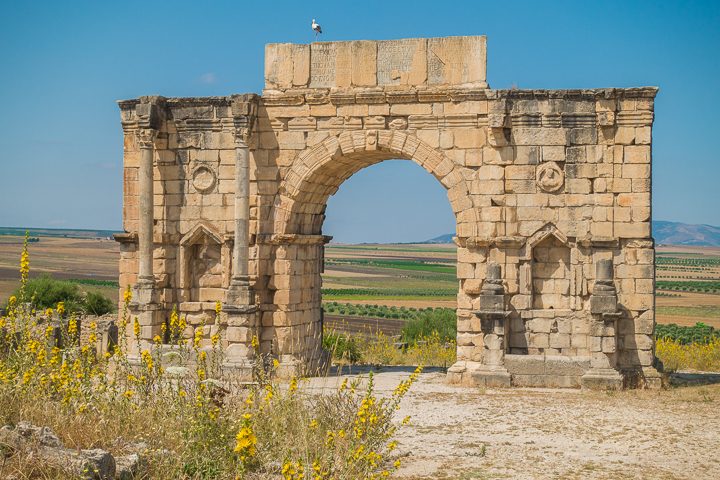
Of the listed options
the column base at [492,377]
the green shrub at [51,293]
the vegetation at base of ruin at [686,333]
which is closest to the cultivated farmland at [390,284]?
the vegetation at base of ruin at [686,333]

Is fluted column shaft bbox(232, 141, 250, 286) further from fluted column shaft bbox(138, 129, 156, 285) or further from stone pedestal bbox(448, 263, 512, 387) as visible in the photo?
stone pedestal bbox(448, 263, 512, 387)

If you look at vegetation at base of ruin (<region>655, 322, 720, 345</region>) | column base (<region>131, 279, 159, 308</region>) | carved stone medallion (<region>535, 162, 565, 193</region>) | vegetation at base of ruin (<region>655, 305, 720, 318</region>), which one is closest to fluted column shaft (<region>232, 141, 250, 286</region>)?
column base (<region>131, 279, 159, 308</region>)

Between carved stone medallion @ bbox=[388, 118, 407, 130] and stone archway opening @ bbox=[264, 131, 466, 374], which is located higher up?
carved stone medallion @ bbox=[388, 118, 407, 130]

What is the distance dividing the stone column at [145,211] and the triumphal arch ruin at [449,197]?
25 millimetres

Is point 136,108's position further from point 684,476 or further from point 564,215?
point 684,476

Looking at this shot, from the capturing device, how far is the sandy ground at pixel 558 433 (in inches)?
355

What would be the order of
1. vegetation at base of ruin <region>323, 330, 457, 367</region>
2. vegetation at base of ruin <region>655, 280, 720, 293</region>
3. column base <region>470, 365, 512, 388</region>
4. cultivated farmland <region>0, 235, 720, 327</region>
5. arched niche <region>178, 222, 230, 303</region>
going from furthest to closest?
vegetation at base of ruin <region>655, 280, 720, 293</region>
cultivated farmland <region>0, 235, 720, 327</region>
vegetation at base of ruin <region>323, 330, 457, 367</region>
arched niche <region>178, 222, 230, 303</region>
column base <region>470, 365, 512, 388</region>

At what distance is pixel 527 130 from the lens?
14.2 meters

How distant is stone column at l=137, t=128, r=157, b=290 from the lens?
1490 cm

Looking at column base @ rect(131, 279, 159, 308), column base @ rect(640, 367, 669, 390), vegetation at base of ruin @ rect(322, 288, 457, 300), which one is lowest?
vegetation at base of ruin @ rect(322, 288, 457, 300)

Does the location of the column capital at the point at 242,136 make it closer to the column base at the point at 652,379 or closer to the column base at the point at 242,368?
the column base at the point at 242,368

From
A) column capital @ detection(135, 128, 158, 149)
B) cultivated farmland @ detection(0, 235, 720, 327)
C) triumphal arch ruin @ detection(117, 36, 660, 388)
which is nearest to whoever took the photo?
triumphal arch ruin @ detection(117, 36, 660, 388)

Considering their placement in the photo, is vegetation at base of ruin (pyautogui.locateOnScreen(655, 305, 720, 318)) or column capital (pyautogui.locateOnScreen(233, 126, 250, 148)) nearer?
column capital (pyautogui.locateOnScreen(233, 126, 250, 148))

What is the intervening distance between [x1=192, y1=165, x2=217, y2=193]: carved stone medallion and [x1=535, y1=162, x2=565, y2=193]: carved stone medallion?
16.7ft
